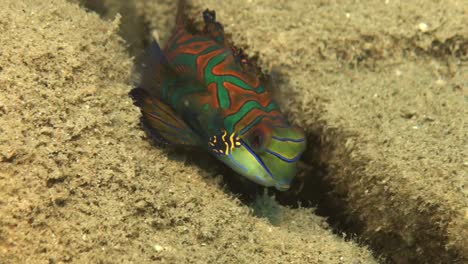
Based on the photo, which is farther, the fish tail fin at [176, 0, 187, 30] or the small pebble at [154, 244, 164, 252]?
the fish tail fin at [176, 0, 187, 30]

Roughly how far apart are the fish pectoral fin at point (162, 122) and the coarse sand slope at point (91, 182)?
8 centimetres

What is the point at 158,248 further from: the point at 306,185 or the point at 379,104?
the point at 379,104

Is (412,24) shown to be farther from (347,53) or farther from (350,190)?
(350,190)

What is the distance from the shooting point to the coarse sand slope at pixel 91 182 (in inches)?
79.7

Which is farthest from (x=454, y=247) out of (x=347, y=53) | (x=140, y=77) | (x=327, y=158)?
(x=140, y=77)

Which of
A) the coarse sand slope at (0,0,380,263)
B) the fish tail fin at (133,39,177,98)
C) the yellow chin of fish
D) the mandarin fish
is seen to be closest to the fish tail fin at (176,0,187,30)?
the mandarin fish

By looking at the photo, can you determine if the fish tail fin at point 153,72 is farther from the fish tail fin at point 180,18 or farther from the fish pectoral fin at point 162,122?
the fish tail fin at point 180,18

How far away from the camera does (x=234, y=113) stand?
9.28 ft

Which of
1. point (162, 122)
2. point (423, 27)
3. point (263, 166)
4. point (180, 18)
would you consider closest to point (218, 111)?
point (162, 122)

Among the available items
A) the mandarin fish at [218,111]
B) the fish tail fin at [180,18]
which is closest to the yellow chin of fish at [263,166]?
the mandarin fish at [218,111]

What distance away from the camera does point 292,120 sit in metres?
3.35

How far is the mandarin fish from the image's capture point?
271 cm

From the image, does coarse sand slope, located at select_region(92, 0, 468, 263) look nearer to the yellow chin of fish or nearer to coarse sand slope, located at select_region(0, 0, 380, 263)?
coarse sand slope, located at select_region(0, 0, 380, 263)

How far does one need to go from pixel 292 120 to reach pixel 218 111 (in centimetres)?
77
